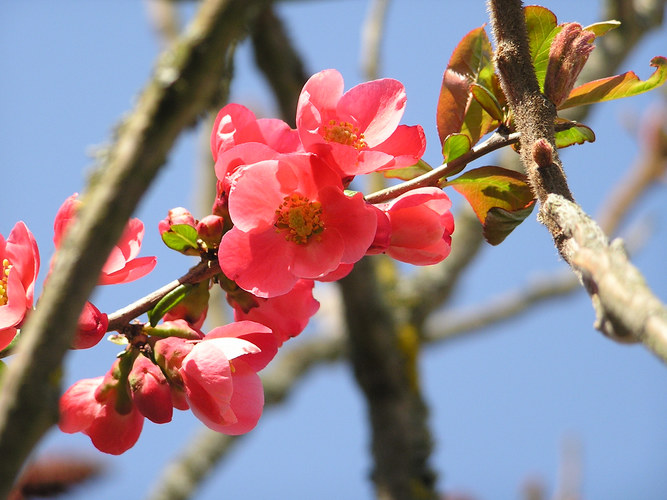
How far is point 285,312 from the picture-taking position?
0.78 m

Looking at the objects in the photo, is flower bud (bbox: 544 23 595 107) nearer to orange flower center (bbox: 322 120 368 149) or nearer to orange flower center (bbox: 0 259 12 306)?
orange flower center (bbox: 322 120 368 149)

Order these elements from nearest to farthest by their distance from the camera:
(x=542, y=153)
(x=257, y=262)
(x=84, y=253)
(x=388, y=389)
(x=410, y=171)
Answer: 1. (x=84, y=253)
2. (x=542, y=153)
3. (x=257, y=262)
4. (x=410, y=171)
5. (x=388, y=389)

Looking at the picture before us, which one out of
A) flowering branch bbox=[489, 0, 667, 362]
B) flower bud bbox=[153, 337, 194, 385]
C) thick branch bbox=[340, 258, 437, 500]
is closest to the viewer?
flowering branch bbox=[489, 0, 667, 362]

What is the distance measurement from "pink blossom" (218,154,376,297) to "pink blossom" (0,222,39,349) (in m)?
0.20

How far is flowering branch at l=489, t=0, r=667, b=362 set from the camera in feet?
1.34

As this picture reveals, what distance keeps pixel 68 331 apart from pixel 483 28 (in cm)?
58

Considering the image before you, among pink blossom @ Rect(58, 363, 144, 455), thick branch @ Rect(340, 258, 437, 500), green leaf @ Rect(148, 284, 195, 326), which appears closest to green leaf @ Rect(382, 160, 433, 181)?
green leaf @ Rect(148, 284, 195, 326)

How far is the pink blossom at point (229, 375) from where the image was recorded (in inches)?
27.0

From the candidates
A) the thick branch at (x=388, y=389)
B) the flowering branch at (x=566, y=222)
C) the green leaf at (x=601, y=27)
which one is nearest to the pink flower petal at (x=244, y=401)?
the flowering branch at (x=566, y=222)

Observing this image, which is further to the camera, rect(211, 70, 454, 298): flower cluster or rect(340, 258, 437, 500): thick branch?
rect(340, 258, 437, 500): thick branch

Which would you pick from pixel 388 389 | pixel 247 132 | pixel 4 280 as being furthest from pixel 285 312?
pixel 388 389

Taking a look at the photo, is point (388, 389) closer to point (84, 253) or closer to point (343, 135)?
point (343, 135)

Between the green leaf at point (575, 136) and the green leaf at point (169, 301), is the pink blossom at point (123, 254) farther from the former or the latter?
the green leaf at point (575, 136)

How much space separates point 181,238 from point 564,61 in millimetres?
418
